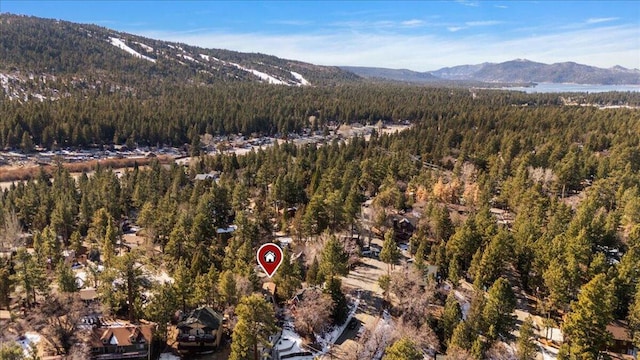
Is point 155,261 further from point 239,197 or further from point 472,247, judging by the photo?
point 472,247

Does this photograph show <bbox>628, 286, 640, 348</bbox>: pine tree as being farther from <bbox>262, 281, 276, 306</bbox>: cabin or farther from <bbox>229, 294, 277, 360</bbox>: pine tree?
<bbox>262, 281, 276, 306</bbox>: cabin

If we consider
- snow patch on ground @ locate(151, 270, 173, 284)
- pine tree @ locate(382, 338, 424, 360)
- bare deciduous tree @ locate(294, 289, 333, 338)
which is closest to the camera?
pine tree @ locate(382, 338, 424, 360)

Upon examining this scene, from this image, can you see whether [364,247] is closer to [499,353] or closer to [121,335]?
[499,353]

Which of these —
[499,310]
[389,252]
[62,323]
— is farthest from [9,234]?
[499,310]

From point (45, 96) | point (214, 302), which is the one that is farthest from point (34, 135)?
point (214, 302)

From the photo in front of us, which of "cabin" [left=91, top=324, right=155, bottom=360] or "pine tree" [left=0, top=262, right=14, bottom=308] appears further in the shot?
"pine tree" [left=0, top=262, right=14, bottom=308]

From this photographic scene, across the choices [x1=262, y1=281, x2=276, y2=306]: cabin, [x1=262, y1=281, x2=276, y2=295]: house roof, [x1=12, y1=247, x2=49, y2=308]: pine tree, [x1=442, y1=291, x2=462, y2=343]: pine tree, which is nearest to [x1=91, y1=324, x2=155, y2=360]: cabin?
[x1=12, y1=247, x2=49, y2=308]: pine tree

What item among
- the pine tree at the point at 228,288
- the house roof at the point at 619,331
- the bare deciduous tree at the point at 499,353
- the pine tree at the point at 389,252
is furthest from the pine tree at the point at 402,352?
the house roof at the point at 619,331
